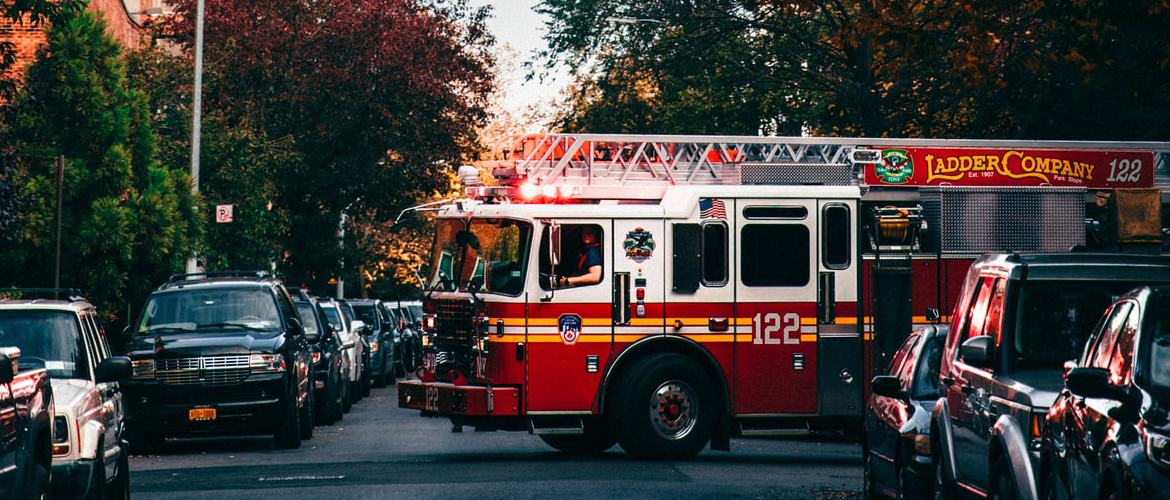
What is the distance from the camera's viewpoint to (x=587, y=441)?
739 inches

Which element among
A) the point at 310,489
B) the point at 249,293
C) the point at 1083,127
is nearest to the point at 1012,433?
the point at 310,489

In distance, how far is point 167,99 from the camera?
116 ft

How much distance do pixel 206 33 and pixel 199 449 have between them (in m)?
23.3

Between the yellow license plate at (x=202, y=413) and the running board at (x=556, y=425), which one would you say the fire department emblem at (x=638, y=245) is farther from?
the yellow license plate at (x=202, y=413)

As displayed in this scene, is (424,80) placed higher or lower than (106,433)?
higher

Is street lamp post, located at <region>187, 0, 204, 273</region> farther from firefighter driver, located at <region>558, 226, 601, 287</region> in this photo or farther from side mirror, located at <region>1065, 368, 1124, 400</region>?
side mirror, located at <region>1065, 368, 1124, 400</region>

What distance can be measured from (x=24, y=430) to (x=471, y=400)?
8340 millimetres

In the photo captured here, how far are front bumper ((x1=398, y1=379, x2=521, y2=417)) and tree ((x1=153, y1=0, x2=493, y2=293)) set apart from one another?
2309 centimetres

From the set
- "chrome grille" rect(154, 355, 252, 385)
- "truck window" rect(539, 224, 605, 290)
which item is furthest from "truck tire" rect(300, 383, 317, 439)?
"truck window" rect(539, 224, 605, 290)

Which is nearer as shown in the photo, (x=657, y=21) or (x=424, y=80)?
(x=657, y=21)

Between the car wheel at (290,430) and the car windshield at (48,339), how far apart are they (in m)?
7.18

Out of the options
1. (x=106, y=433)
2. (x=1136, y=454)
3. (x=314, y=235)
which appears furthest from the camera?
(x=314, y=235)

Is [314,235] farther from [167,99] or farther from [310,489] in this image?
[310,489]

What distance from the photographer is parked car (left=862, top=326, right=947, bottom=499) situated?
11633 mm
